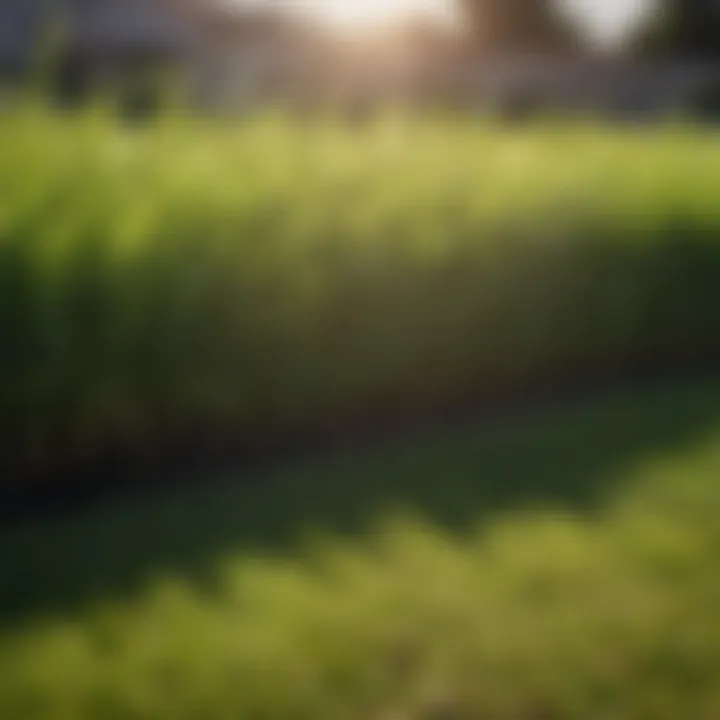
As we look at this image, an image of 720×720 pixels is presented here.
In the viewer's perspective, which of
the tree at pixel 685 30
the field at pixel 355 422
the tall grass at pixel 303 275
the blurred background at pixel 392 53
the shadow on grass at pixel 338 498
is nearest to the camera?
the field at pixel 355 422

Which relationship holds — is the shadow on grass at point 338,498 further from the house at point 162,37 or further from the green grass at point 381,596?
the house at point 162,37

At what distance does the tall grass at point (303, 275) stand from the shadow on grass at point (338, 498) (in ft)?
1.35

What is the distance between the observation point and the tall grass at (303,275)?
5.91m

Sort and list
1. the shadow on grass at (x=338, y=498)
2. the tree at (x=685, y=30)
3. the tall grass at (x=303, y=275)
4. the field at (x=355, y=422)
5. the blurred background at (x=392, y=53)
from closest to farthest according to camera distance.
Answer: the field at (x=355, y=422)
the shadow on grass at (x=338, y=498)
the tall grass at (x=303, y=275)
the blurred background at (x=392, y=53)
the tree at (x=685, y=30)

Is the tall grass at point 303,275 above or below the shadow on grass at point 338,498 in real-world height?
above

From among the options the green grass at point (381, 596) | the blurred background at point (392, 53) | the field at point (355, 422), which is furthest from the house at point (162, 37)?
the green grass at point (381, 596)

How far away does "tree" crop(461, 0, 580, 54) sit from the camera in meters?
29.6

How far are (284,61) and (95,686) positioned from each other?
78.6 feet

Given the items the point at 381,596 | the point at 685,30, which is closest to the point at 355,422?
the point at 381,596

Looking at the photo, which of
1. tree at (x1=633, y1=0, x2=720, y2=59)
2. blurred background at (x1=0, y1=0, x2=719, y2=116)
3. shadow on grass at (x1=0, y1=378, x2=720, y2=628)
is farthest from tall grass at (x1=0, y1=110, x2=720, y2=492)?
tree at (x1=633, y1=0, x2=720, y2=59)

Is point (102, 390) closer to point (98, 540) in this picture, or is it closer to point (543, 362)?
point (98, 540)

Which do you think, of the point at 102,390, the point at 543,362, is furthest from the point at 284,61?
the point at 102,390

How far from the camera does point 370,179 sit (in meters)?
7.43

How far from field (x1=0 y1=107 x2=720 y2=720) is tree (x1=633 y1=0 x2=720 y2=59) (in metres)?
26.6
